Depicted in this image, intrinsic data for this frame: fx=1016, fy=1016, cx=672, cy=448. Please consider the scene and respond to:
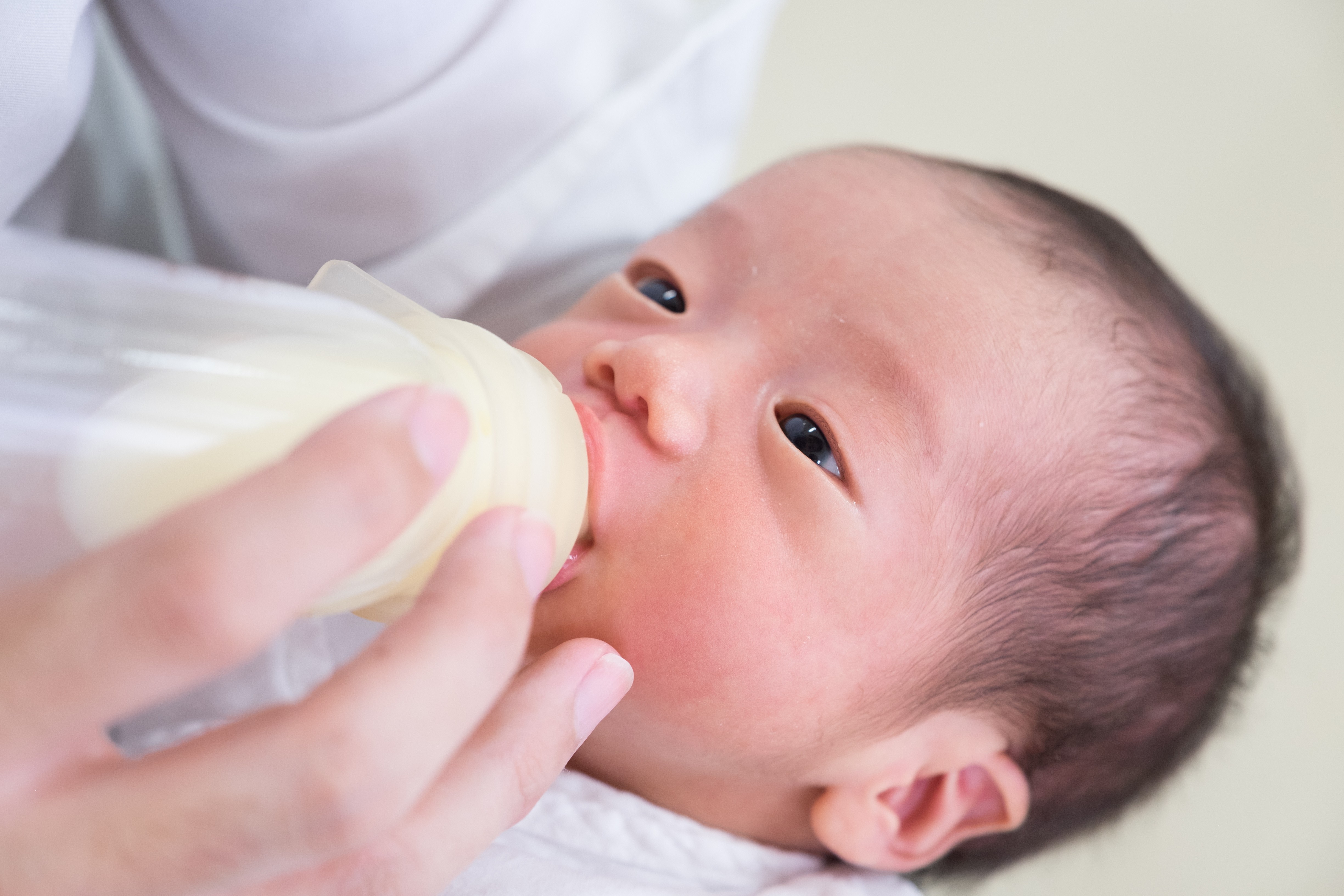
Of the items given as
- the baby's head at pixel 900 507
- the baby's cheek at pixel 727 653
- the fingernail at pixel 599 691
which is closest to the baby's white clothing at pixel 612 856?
the baby's head at pixel 900 507

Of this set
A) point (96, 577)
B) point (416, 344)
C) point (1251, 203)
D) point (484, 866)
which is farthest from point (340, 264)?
point (1251, 203)

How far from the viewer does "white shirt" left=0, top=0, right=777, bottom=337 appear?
0.85 m

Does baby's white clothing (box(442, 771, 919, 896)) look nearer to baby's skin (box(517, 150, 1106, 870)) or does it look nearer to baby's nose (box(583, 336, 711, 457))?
baby's skin (box(517, 150, 1106, 870))

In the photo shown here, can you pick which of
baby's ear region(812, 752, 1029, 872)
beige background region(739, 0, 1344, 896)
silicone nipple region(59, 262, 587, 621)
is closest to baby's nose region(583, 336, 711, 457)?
silicone nipple region(59, 262, 587, 621)

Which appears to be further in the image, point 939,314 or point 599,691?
point 939,314

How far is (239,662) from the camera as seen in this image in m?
0.42

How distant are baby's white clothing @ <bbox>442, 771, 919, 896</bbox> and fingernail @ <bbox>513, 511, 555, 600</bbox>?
1.34 ft

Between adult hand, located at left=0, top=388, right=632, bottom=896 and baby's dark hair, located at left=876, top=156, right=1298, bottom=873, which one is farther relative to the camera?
baby's dark hair, located at left=876, top=156, right=1298, bottom=873

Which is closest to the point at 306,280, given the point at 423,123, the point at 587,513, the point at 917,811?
the point at 423,123

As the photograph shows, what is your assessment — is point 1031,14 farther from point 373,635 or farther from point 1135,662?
point 373,635

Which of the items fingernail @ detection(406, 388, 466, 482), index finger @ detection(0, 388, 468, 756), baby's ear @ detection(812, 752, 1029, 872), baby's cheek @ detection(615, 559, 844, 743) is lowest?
baby's ear @ detection(812, 752, 1029, 872)

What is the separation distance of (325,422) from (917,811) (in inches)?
25.4

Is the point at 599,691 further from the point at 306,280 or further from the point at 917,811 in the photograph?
the point at 306,280

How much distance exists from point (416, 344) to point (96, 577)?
0.20 m
